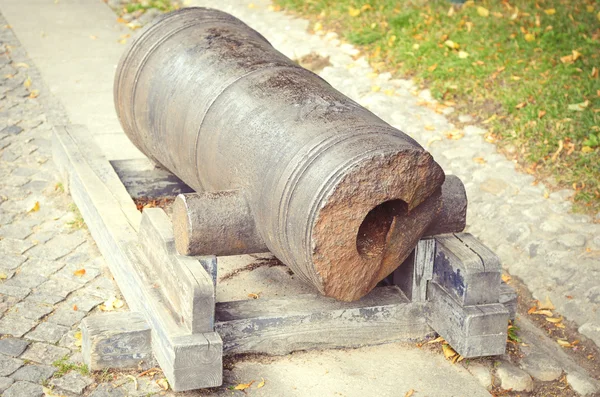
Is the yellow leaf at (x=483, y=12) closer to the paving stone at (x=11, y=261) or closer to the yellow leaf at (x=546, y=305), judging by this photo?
the yellow leaf at (x=546, y=305)

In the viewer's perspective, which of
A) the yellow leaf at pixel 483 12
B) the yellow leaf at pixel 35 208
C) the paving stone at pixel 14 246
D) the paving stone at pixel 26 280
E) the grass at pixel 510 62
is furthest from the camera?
the yellow leaf at pixel 483 12

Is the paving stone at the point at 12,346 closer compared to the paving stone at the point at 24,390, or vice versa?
the paving stone at the point at 24,390

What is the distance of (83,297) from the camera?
484 centimetres

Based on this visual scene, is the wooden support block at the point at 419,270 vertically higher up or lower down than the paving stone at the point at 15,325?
higher up

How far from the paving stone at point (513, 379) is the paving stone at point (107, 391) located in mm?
1715

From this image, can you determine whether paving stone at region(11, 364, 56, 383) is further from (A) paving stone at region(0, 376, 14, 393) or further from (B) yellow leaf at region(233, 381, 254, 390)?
(B) yellow leaf at region(233, 381, 254, 390)

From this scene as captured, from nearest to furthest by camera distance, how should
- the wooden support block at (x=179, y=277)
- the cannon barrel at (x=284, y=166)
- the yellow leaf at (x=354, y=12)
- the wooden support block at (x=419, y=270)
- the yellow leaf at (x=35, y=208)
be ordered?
the cannon barrel at (x=284, y=166)
the wooden support block at (x=179, y=277)
the wooden support block at (x=419, y=270)
the yellow leaf at (x=35, y=208)
the yellow leaf at (x=354, y=12)

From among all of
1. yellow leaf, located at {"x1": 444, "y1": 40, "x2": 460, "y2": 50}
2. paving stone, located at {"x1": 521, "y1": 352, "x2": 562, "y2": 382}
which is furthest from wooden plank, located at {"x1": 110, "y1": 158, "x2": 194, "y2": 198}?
yellow leaf, located at {"x1": 444, "y1": 40, "x2": 460, "y2": 50}

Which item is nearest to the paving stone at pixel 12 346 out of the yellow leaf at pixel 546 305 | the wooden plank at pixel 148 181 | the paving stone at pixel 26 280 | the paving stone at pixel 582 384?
the paving stone at pixel 26 280

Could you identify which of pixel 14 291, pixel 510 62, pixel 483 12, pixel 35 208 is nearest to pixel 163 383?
pixel 14 291

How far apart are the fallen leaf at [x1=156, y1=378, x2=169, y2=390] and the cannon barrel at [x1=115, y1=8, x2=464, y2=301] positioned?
0.57 meters

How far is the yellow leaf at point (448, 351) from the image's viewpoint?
14.3ft

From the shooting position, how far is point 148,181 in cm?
567

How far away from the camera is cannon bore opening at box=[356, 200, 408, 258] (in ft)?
12.9
